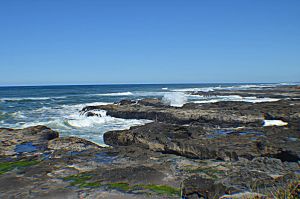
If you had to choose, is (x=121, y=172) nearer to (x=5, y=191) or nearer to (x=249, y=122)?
(x=5, y=191)

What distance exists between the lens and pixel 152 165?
27.5 feet

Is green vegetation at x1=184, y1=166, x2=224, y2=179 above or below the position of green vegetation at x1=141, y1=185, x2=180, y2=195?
below

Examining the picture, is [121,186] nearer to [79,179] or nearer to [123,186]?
[123,186]

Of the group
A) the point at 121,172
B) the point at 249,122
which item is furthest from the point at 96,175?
the point at 249,122

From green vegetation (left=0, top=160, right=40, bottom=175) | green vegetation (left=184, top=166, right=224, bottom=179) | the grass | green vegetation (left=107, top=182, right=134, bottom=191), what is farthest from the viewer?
green vegetation (left=0, top=160, right=40, bottom=175)

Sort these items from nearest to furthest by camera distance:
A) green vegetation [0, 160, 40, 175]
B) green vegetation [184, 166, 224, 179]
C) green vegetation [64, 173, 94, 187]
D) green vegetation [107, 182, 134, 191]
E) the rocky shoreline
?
the rocky shoreline, green vegetation [107, 182, 134, 191], green vegetation [64, 173, 94, 187], green vegetation [184, 166, 224, 179], green vegetation [0, 160, 40, 175]

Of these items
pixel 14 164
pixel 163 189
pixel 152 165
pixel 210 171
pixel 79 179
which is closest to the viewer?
pixel 163 189

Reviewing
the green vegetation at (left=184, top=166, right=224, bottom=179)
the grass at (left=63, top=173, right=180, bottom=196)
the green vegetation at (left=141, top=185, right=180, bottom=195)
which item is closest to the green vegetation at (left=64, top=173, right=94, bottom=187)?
the grass at (left=63, top=173, right=180, bottom=196)

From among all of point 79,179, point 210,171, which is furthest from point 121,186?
point 210,171

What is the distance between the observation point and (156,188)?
673 centimetres

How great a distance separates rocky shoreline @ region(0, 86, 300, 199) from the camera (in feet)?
21.2

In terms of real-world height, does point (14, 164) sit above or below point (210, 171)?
above

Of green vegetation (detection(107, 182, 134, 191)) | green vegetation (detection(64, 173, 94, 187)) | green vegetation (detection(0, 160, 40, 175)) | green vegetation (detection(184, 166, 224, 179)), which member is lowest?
green vegetation (detection(184, 166, 224, 179))

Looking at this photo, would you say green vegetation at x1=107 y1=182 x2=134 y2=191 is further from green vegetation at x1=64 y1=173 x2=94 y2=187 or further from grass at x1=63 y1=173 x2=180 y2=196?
green vegetation at x1=64 y1=173 x2=94 y2=187
